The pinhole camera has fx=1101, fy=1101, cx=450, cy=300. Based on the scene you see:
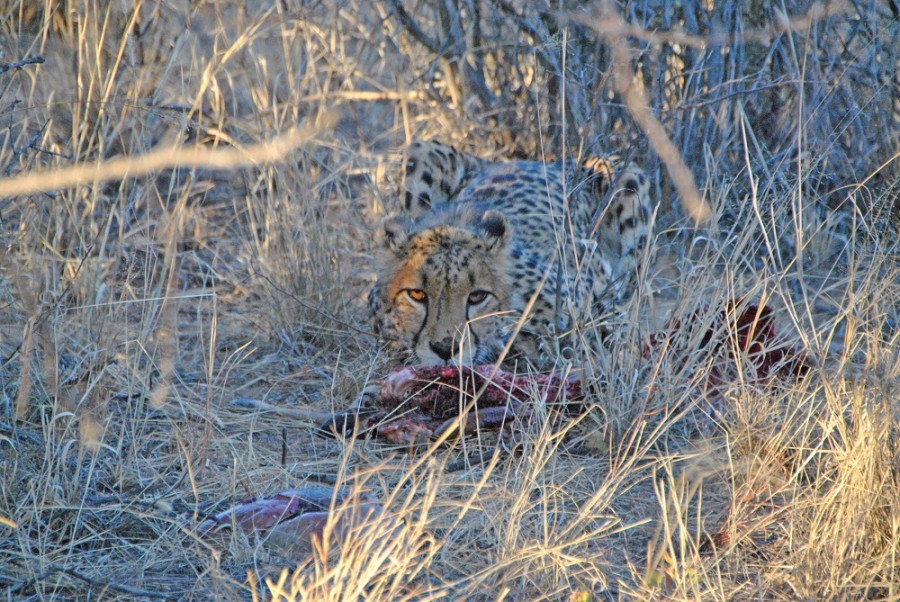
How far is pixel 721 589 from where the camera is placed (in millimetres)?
2213

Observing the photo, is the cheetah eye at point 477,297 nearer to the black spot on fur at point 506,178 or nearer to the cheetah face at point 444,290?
the cheetah face at point 444,290

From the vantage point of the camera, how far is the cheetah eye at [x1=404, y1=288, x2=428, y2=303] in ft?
13.7

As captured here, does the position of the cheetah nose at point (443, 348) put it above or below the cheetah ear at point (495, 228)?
below

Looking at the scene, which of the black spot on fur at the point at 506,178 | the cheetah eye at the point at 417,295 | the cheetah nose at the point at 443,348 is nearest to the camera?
the cheetah nose at the point at 443,348

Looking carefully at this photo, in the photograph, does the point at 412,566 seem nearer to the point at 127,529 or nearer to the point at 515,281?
the point at 127,529

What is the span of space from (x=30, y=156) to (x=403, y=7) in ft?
7.38

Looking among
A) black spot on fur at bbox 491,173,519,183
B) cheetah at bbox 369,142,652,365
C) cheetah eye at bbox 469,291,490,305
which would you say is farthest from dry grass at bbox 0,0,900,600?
cheetah eye at bbox 469,291,490,305

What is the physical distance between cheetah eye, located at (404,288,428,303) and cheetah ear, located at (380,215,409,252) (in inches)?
9.2

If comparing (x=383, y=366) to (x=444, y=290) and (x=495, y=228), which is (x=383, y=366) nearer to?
(x=444, y=290)

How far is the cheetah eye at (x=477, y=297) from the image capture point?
4.18m

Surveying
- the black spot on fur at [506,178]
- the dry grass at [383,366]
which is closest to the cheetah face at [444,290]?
the dry grass at [383,366]

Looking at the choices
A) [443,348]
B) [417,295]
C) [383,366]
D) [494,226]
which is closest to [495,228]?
[494,226]

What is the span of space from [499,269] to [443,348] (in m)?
0.50

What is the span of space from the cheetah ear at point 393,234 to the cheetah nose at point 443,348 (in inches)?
20.4
